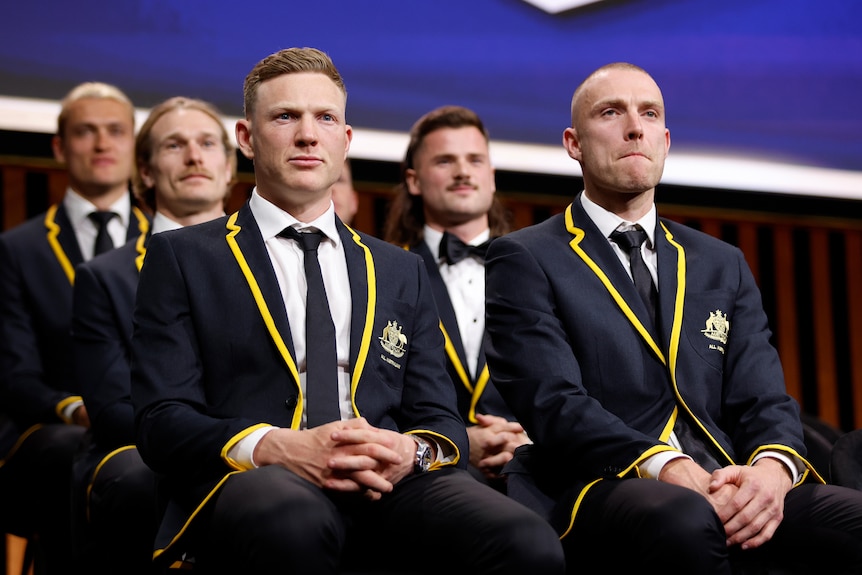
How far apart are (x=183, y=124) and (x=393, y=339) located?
1.34 metres

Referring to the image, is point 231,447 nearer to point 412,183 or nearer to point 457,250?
point 457,250

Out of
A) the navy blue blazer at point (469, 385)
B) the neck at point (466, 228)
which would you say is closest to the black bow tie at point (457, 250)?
the neck at point (466, 228)

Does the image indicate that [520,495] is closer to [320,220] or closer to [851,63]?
[320,220]

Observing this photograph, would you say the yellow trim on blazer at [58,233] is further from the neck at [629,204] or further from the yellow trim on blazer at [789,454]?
the yellow trim on blazer at [789,454]

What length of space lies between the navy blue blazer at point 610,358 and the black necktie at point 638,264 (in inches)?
1.3

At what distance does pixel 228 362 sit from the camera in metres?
1.95

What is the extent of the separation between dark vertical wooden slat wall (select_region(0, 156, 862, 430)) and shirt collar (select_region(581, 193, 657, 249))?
214cm

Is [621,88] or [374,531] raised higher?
[621,88]

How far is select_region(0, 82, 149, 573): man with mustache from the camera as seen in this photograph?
2.86m

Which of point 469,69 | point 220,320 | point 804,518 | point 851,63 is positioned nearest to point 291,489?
point 220,320

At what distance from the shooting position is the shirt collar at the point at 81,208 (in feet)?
10.8

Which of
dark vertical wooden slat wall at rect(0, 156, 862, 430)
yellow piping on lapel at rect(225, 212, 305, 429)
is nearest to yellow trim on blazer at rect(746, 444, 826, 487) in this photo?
yellow piping on lapel at rect(225, 212, 305, 429)

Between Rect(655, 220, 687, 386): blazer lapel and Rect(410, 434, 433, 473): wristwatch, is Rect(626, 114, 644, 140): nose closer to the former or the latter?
Rect(655, 220, 687, 386): blazer lapel

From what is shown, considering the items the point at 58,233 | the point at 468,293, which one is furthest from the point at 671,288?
the point at 58,233
